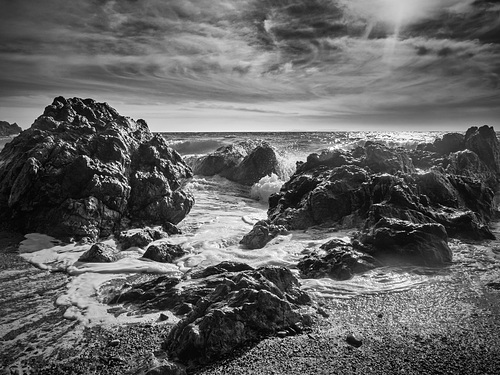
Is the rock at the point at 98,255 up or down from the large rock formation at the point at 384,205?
down

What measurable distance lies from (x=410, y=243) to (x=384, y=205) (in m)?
2.99

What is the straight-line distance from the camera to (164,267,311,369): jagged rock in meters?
6.81

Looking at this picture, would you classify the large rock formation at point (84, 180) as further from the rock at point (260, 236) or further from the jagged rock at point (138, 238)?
the rock at point (260, 236)

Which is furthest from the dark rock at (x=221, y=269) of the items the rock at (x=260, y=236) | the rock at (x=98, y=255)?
the rock at (x=98, y=255)

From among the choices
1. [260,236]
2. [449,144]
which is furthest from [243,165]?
[449,144]

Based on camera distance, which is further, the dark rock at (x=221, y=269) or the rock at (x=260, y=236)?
the rock at (x=260, y=236)

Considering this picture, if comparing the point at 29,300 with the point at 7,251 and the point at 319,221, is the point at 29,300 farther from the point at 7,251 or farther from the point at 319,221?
the point at 319,221

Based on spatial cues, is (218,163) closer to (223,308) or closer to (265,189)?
(265,189)

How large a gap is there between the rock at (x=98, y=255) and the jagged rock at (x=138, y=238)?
140 cm

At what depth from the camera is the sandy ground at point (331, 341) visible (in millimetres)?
6582

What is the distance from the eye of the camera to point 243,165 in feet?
102

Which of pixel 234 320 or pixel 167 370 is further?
pixel 234 320

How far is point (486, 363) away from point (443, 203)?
1185 centimetres

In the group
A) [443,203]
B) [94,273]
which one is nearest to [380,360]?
[94,273]
